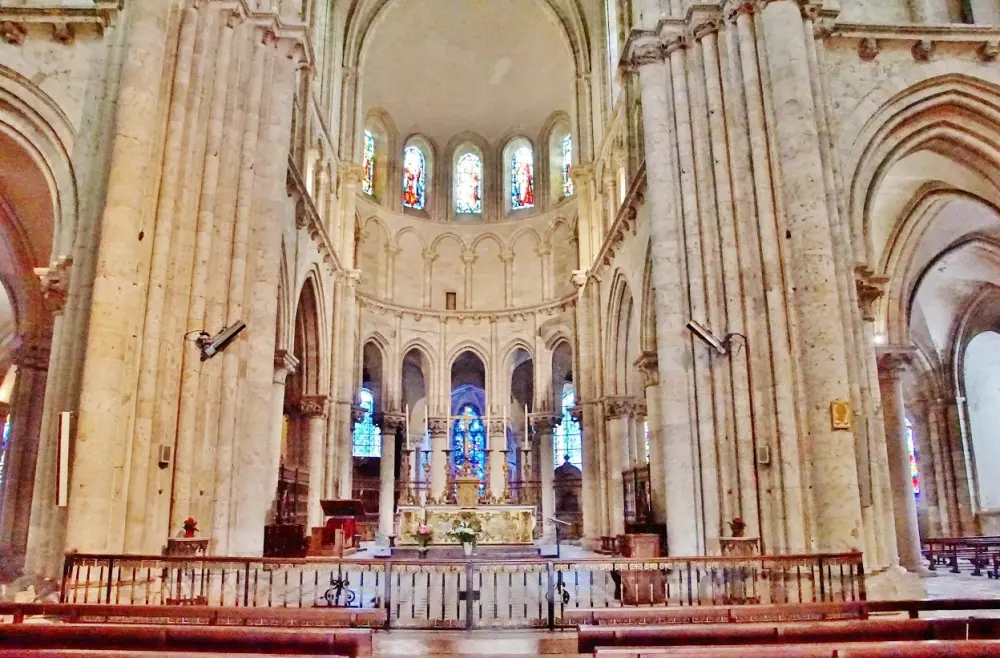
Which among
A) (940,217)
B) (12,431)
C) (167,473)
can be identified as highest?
(940,217)

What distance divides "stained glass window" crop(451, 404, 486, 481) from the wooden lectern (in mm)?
10814

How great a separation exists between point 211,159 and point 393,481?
771 inches

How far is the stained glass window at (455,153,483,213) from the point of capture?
35.9 metres

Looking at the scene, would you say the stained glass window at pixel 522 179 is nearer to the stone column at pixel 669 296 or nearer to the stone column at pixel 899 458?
the stone column at pixel 899 458

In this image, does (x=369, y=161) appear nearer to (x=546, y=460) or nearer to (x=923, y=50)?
(x=546, y=460)

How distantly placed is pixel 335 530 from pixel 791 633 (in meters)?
14.5

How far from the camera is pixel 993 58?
15.6 m

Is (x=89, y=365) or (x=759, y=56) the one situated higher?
(x=759, y=56)

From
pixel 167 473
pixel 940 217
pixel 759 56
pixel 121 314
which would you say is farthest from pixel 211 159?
pixel 940 217

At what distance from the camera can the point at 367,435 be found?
117 feet

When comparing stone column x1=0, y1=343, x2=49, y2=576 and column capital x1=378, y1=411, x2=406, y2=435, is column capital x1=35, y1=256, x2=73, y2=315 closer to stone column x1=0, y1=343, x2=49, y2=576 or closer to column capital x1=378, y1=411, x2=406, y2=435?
stone column x1=0, y1=343, x2=49, y2=576

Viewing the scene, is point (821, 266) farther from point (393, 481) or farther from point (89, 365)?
point (393, 481)

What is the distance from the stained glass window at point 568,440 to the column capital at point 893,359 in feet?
54.4

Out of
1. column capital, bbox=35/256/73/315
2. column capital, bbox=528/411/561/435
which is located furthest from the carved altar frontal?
column capital, bbox=35/256/73/315
